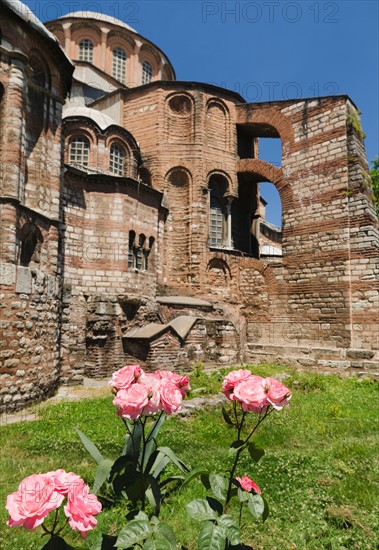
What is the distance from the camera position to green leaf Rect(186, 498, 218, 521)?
2.10 meters

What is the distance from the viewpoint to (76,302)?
42.2ft

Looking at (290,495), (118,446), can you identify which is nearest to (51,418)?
(118,446)

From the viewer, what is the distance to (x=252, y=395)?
2.29m

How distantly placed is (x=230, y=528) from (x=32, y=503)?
1081 mm

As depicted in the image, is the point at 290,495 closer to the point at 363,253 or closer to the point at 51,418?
the point at 51,418

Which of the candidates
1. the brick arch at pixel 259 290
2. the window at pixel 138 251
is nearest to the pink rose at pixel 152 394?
the window at pixel 138 251

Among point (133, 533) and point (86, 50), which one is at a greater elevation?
point (86, 50)

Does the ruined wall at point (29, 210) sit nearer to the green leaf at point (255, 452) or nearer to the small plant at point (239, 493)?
the small plant at point (239, 493)

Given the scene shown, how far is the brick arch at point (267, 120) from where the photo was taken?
16391mm

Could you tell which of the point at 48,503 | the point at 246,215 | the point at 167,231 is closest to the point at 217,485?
the point at 48,503

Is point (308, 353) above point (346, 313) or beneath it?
beneath

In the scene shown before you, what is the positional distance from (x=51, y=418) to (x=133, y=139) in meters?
13.7

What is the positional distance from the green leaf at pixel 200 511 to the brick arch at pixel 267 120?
639 inches

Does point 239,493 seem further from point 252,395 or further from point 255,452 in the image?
point 252,395
